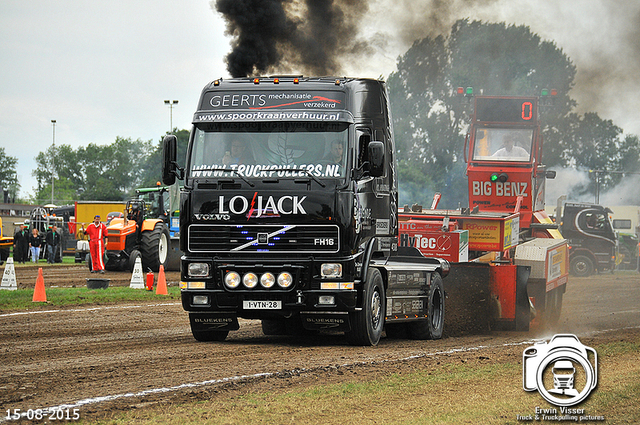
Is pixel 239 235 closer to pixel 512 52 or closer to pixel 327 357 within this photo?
pixel 327 357

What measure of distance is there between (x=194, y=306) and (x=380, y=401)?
4.02 m

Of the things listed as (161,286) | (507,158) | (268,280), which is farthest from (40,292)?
(507,158)

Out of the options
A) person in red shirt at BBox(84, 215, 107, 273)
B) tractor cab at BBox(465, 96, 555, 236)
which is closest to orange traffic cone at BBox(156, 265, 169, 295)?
person in red shirt at BBox(84, 215, 107, 273)

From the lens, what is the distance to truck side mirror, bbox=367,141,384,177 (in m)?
10.1

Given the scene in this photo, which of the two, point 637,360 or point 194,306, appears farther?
point 194,306

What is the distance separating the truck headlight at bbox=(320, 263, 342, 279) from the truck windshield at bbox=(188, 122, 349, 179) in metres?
1.12

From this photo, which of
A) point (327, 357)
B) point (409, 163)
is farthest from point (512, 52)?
point (327, 357)

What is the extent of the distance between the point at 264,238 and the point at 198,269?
0.96 meters

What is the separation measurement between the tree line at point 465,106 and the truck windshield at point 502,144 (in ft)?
4.68

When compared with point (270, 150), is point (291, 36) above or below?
above

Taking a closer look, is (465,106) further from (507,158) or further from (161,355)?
(161,355)

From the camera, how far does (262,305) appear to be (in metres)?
10.2

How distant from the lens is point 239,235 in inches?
399

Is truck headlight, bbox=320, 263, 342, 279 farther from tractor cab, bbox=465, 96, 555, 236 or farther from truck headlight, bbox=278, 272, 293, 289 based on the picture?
tractor cab, bbox=465, 96, 555, 236
